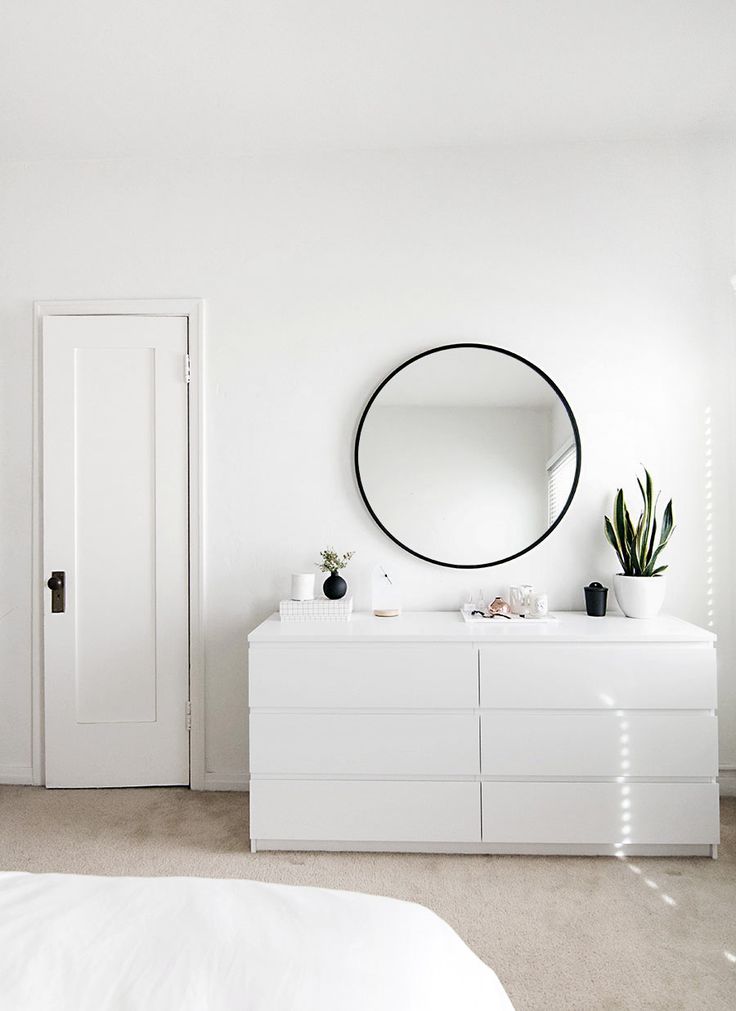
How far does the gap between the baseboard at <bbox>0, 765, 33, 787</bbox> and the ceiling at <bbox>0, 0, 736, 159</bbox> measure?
2.61m

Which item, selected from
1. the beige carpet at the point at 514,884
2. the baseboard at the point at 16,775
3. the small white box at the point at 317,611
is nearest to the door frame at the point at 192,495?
the baseboard at the point at 16,775

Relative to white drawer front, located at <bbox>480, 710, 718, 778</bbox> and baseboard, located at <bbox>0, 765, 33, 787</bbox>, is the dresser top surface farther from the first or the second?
baseboard, located at <bbox>0, 765, 33, 787</bbox>

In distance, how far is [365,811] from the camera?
257 centimetres

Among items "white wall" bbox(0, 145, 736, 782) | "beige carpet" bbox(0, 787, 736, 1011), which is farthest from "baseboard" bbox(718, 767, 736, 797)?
"white wall" bbox(0, 145, 736, 782)

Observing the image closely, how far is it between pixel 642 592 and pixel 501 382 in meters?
1.01

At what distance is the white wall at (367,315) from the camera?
121 inches

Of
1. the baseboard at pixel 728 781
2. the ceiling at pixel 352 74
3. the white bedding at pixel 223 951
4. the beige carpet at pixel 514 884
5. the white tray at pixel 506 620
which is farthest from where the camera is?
the baseboard at pixel 728 781

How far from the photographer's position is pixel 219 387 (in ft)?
10.4

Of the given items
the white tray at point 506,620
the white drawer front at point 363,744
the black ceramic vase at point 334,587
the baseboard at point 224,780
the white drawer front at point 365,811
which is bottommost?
the baseboard at point 224,780

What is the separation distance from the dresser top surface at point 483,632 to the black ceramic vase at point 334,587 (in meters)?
0.18

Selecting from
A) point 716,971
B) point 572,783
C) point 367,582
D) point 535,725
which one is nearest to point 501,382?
point 367,582

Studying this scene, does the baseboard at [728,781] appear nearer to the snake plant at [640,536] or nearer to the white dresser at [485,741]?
the white dresser at [485,741]

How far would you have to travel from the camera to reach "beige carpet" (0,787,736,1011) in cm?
190

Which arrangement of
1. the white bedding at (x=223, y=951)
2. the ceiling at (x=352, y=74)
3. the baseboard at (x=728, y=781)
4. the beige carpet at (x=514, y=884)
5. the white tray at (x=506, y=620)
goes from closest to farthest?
the white bedding at (x=223, y=951), the beige carpet at (x=514, y=884), the ceiling at (x=352, y=74), the white tray at (x=506, y=620), the baseboard at (x=728, y=781)
